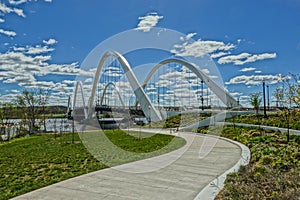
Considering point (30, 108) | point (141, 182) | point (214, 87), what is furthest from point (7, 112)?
point (214, 87)

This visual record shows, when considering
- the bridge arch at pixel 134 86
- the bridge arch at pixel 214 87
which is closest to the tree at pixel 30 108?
the bridge arch at pixel 134 86

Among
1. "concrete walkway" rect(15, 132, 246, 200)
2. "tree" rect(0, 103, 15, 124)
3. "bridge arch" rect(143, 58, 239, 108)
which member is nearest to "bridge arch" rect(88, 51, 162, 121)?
"bridge arch" rect(143, 58, 239, 108)

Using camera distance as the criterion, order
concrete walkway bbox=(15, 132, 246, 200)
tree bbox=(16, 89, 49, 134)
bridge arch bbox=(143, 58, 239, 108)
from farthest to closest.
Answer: bridge arch bbox=(143, 58, 239, 108) < tree bbox=(16, 89, 49, 134) < concrete walkway bbox=(15, 132, 246, 200)

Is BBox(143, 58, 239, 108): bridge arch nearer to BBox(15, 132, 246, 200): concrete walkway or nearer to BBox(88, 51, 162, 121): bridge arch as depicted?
BBox(88, 51, 162, 121): bridge arch

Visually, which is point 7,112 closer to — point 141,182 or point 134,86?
point 134,86

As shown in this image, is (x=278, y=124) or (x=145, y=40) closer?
(x=145, y=40)

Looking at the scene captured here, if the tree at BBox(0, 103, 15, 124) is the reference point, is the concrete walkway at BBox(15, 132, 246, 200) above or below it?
below

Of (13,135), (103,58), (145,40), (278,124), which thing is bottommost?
(13,135)

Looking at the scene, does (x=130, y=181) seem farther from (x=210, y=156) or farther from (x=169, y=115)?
(x=169, y=115)

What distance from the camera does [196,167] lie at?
269 inches

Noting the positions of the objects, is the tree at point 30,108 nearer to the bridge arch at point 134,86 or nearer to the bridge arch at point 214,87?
the bridge arch at point 134,86

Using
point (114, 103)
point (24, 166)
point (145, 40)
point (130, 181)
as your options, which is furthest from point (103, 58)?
point (130, 181)

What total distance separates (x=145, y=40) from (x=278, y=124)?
9.47 metres

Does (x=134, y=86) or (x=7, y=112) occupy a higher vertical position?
(x=134, y=86)
